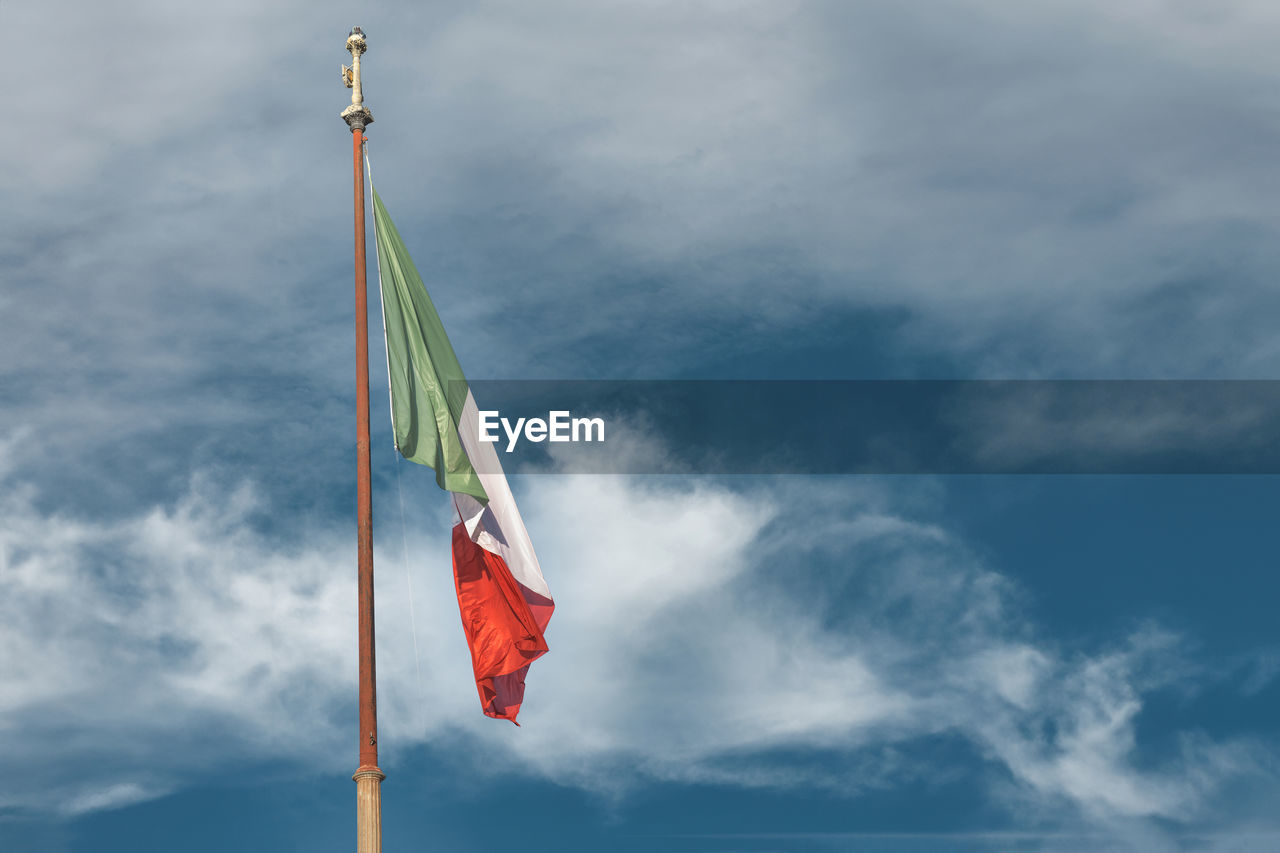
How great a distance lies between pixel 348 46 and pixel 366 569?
10251 millimetres

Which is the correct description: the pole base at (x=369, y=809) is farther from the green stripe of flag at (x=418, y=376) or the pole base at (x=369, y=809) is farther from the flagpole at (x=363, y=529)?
the green stripe of flag at (x=418, y=376)

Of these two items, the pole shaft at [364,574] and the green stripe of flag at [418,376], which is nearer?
the pole shaft at [364,574]

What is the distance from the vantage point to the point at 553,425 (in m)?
28.8

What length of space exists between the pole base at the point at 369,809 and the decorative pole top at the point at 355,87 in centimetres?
1144

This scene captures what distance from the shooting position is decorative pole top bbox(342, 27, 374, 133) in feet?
82.5

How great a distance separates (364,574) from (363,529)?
2.74ft

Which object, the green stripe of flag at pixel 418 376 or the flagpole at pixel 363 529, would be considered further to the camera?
the green stripe of flag at pixel 418 376

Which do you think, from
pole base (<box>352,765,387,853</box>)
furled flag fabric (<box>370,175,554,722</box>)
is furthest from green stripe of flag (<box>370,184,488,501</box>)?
pole base (<box>352,765,387,853</box>)

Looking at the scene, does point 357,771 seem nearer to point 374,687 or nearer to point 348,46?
point 374,687

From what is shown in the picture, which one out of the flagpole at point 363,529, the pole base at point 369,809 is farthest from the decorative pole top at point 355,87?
the pole base at point 369,809

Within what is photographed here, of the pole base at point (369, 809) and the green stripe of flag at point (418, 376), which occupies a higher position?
the green stripe of flag at point (418, 376)

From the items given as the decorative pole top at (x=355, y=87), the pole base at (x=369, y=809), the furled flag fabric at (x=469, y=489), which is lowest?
the pole base at (x=369, y=809)

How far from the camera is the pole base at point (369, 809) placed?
20812mm

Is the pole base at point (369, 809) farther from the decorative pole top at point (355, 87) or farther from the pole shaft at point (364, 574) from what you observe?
the decorative pole top at point (355, 87)
